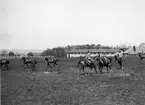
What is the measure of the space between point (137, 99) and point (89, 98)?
230cm

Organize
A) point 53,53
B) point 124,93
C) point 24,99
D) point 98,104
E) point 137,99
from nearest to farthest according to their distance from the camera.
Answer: point 98,104
point 137,99
point 24,99
point 124,93
point 53,53

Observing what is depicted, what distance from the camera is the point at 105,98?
402 inches

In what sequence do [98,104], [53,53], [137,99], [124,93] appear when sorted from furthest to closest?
[53,53], [124,93], [137,99], [98,104]

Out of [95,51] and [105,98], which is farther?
[95,51]

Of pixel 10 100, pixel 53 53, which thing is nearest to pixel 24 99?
pixel 10 100

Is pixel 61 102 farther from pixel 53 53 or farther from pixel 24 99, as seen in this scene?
pixel 53 53

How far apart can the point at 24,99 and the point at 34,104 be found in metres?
1.32

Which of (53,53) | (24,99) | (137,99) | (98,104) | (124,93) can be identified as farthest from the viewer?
(53,53)

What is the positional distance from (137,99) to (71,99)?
3162 mm

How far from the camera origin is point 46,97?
35.3 feet

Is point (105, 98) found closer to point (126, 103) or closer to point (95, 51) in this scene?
point (126, 103)

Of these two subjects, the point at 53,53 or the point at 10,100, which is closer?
the point at 10,100

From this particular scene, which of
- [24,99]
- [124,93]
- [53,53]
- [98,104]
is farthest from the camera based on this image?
[53,53]

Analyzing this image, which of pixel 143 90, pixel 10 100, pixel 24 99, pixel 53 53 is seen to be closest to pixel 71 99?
pixel 24 99
